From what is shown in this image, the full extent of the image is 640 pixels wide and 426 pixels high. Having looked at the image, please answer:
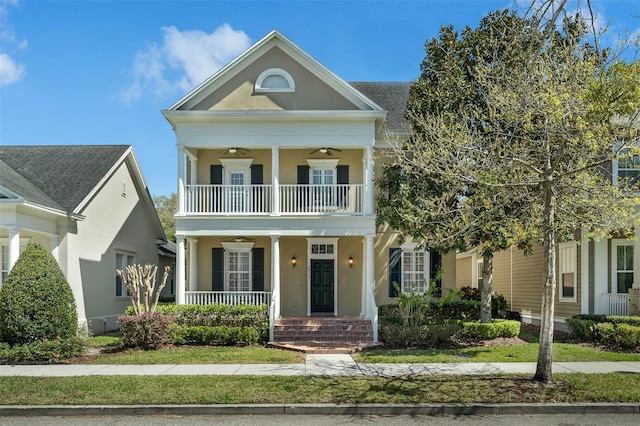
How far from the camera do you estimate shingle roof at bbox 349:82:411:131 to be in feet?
61.8

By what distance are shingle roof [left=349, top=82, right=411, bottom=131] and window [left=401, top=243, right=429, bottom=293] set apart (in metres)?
4.43

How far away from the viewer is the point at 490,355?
1204 cm

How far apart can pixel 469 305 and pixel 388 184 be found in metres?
5.07

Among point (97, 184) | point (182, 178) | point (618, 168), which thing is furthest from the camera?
point (97, 184)

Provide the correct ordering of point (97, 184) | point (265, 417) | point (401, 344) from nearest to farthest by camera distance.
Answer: point (265, 417) → point (401, 344) → point (97, 184)

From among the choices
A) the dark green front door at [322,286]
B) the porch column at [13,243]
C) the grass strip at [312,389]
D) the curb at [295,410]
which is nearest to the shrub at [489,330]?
the grass strip at [312,389]

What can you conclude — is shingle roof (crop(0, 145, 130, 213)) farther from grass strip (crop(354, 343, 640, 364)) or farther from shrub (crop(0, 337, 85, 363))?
grass strip (crop(354, 343, 640, 364))

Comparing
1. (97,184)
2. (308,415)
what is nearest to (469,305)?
(308,415)

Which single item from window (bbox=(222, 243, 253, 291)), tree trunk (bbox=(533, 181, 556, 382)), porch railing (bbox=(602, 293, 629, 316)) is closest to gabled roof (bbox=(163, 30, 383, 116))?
window (bbox=(222, 243, 253, 291))

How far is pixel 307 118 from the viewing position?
1595 cm

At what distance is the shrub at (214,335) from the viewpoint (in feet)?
45.8

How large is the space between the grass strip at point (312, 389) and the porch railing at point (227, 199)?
7.61 m

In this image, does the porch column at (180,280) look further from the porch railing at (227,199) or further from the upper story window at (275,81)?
the upper story window at (275,81)

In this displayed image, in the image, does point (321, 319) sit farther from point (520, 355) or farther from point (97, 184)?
point (97, 184)
